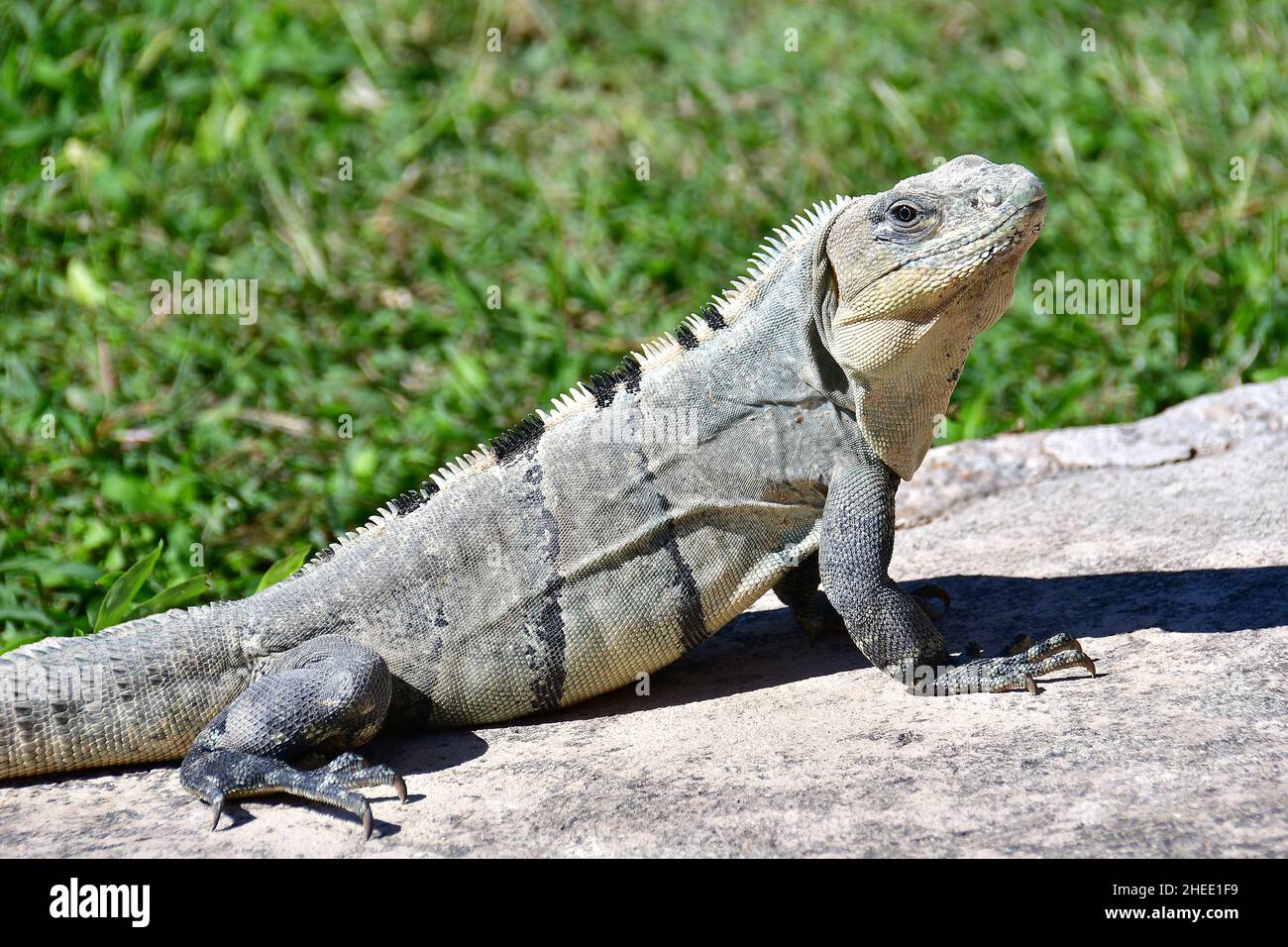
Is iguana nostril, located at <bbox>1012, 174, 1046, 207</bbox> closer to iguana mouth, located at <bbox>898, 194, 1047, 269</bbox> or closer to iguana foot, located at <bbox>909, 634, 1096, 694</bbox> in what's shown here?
iguana mouth, located at <bbox>898, 194, 1047, 269</bbox>

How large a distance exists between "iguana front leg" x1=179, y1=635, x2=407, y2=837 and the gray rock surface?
8cm

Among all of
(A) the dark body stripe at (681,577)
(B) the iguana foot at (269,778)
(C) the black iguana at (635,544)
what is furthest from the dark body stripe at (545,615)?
(B) the iguana foot at (269,778)

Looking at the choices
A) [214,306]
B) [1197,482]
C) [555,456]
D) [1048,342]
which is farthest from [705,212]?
[555,456]

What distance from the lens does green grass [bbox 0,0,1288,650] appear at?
7.00 m

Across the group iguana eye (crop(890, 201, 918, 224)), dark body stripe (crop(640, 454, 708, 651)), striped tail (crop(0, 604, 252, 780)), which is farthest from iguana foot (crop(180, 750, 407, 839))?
iguana eye (crop(890, 201, 918, 224))

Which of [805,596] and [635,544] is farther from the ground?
[635,544]

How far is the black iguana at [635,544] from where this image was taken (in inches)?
175

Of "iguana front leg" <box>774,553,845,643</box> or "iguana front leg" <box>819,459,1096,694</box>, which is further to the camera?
"iguana front leg" <box>774,553,845,643</box>

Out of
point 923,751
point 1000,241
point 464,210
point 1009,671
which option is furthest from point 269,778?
point 464,210

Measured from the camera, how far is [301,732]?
4.31 m

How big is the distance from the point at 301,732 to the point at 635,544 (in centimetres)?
117

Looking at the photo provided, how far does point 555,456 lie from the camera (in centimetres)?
469

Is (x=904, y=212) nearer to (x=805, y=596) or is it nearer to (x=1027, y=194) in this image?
(x=1027, y=194)

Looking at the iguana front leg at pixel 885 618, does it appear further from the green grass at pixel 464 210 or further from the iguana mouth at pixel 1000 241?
the green grass at pixel 464 210
